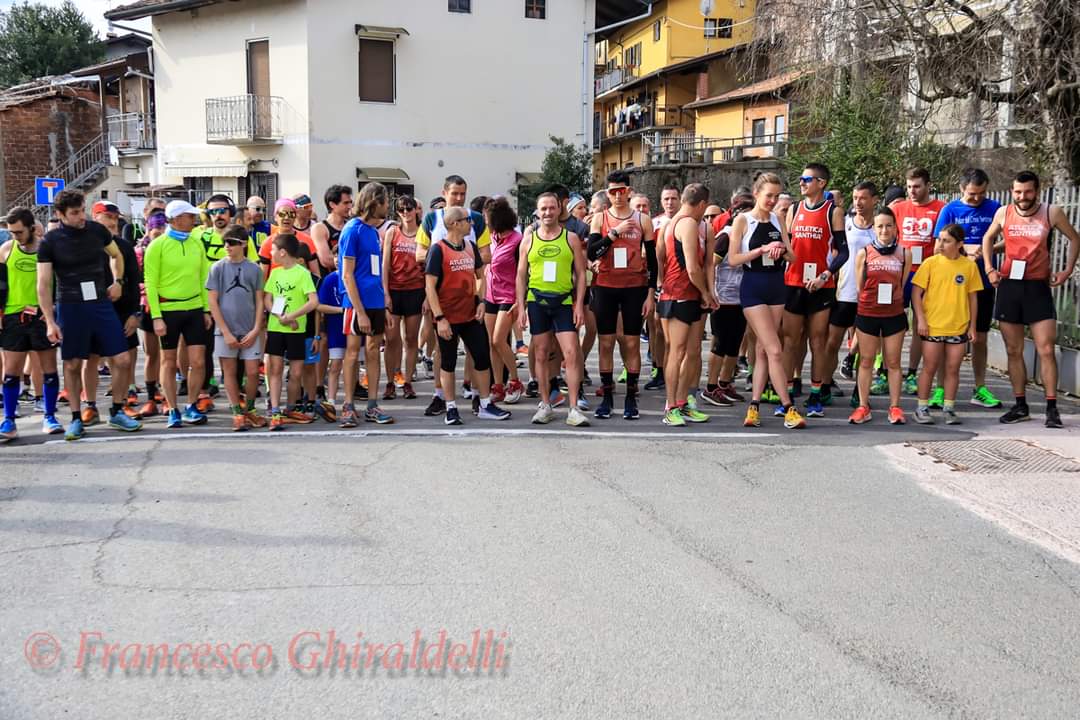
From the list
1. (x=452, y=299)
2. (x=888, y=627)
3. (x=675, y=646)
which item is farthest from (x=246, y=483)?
(x=888, y=627)

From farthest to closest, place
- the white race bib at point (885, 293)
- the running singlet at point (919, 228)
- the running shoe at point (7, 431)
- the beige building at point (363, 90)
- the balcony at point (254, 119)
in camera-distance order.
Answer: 1. the balcony at point (254, 119)
2. the beige building at point (363, 90)
3. the running singlet at point (919, 228)
4. the white race bib at point (885, 293)
5. the running shoe at point (7, 431)

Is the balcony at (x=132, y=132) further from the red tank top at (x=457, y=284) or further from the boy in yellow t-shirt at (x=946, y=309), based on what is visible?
the boy in yellow t-shirt at (x=946, y=309)

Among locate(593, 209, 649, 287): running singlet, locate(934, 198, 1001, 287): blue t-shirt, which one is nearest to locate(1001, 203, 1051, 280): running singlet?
locate(934, 198, 1001, 287): blue t-shirt

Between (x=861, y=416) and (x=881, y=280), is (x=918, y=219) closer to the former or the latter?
(x=881, y=280)

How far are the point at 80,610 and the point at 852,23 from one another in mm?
13648

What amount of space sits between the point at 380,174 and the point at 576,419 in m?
22.9

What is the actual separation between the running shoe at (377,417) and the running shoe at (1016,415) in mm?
5392

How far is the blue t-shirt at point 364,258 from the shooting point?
27.7ft

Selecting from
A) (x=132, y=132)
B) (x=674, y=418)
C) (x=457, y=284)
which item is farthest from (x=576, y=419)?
(x=132, y=132)

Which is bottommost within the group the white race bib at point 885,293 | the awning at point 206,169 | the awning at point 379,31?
the white race bib at point 885,293

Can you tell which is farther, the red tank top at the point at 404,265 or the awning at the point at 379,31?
the awning at the point at 379,31

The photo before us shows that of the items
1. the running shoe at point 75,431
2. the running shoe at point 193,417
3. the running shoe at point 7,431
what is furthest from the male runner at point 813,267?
the running shoe at point 7,431

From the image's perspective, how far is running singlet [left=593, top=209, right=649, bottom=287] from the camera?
8578mm

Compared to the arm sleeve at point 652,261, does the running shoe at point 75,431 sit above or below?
below
